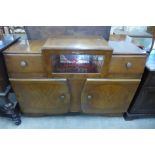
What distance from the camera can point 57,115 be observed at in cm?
148

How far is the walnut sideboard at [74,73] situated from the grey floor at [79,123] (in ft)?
0.44

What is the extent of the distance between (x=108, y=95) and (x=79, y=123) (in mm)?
446

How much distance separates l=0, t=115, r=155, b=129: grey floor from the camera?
4.51 feet

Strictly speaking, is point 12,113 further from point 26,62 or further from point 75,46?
point 75,46

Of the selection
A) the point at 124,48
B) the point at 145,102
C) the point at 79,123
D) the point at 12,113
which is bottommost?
the point at 79,123

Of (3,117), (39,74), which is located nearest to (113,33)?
(39,74)

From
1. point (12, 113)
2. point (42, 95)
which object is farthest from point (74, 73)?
point (12, 113)

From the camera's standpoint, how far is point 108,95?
4.03 ft

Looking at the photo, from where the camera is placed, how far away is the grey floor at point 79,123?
54.1 inches

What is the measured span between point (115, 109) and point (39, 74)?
2.64 ft

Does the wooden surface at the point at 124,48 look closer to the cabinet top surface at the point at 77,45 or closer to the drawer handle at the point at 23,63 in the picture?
the cabinet top surface at the point at 77,45

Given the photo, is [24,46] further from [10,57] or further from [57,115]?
[57,115]

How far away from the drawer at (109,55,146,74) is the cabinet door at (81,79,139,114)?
0.09 m

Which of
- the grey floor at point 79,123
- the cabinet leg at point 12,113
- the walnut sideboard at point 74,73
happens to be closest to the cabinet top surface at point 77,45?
the walnut sideboard at point 74,73
